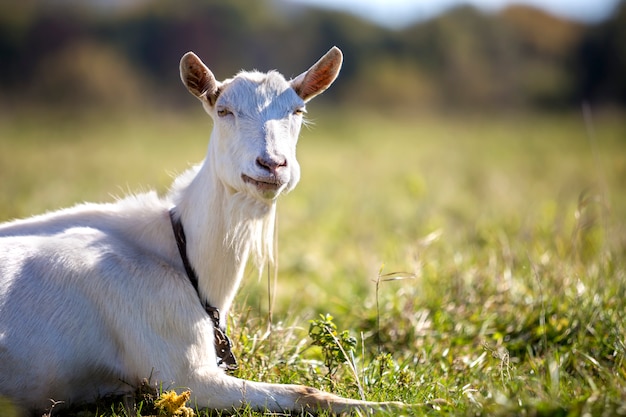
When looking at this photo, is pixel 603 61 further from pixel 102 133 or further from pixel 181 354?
pixel 181 354

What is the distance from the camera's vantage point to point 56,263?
3479 mm

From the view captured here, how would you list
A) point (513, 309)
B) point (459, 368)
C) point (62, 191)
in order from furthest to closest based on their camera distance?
point (62, 191), point (513, 309), point (459, 368)

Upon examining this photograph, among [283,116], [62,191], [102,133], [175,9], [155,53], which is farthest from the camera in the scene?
[175,9]

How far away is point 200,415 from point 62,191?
21.1 ft

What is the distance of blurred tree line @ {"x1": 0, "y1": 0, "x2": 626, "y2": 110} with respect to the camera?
30.1 m

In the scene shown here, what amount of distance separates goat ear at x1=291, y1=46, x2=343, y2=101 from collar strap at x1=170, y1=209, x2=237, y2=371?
45.3 inches

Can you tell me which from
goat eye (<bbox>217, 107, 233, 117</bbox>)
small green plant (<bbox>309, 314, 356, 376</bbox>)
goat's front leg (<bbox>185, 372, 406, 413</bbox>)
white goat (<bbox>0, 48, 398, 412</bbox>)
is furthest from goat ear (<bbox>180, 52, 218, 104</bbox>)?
goat's front leg (<bbox>185, 372, 406, 413</bbox>)

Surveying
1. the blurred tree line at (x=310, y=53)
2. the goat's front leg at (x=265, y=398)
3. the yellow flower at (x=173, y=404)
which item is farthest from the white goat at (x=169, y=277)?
the blurred tree line at (x=310, y=53)

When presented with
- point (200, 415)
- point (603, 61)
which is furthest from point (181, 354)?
point (603, 61)

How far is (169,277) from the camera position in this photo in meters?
3.55

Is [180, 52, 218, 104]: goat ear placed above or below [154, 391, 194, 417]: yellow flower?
above

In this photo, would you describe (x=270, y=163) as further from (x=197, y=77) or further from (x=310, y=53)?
(x=310, y=53)

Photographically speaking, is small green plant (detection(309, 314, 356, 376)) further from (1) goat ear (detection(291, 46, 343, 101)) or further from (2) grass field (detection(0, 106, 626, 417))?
(1) goat ear (detection(291, 46, 343, 101))

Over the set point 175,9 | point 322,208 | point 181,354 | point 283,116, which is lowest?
point 322,208
